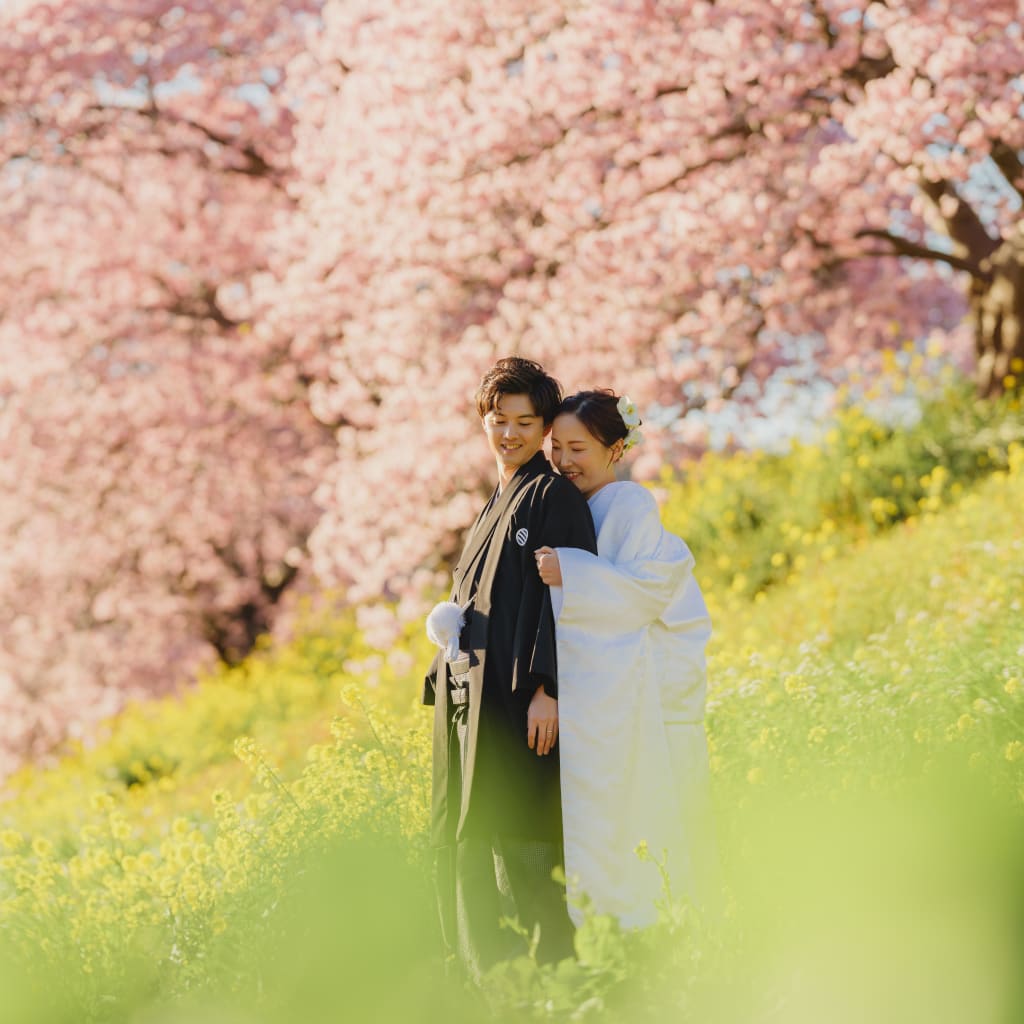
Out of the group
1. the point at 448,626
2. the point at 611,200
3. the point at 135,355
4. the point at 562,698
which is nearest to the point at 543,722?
the point at 562,698

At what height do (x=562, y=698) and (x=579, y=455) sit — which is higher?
(x=579, y=455)

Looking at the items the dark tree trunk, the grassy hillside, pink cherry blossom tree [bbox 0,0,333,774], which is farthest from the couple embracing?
pink cherry blossom tree [bbox 0,0,333,774]

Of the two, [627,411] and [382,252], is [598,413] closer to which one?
[627,411]

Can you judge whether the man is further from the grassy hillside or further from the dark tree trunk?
the dark tree trunk

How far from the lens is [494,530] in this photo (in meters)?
3.31

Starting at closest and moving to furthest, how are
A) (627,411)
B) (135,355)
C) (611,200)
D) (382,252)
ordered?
(627,411), (611,200), (382,252), (135,355)

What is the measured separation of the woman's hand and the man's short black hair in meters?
0.42

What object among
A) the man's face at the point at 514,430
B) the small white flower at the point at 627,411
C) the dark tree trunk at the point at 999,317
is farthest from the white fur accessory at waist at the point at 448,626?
the dark tree trunk at the point at 999,317

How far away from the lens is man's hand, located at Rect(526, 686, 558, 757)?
3094 mm

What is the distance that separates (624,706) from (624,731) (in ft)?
0.20

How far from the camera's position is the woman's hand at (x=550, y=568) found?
3.08 m

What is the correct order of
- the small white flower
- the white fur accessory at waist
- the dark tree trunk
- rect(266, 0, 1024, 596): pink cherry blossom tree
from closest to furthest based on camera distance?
the white fur accessory at waist
the small white flower
rect(266, 0, 1024, 596): pink cherry blossom tree
the dark tree trunk

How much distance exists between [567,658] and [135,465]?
865cm

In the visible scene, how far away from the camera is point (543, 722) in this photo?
3092 millimetres
